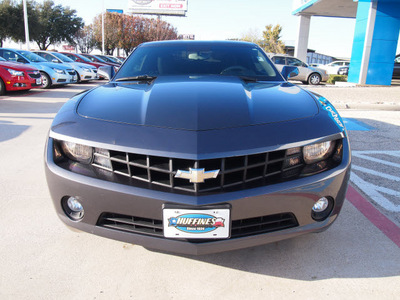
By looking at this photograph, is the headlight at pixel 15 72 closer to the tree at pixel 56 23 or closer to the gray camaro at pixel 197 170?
the gray camaro at pixel 197 170

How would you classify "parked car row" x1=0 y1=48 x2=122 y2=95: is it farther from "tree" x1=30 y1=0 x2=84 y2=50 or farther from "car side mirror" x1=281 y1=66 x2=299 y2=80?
"tree" x1=30 y1=0 x2=84 y2=50

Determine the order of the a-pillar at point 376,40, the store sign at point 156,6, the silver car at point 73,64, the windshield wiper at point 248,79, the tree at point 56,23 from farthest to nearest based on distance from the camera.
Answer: the store sign at point 156,6 < the tree at point 56,23 < the a-pillar at point 376,40 < the silver car at point 73,64 < the windshield wiper at point 248,79

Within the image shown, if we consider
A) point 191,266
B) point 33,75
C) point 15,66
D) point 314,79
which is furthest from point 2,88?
point 314,79

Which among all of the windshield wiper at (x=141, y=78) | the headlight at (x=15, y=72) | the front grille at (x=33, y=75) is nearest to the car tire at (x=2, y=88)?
the headlight at (x=15, y=72)

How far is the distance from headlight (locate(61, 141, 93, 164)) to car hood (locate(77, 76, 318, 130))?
0.19 meters

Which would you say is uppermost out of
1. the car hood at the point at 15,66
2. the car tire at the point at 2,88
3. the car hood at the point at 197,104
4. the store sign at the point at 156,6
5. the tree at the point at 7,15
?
the store sign at the point at 156,6

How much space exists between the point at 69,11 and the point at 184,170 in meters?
50.5

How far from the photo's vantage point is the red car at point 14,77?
340 inches

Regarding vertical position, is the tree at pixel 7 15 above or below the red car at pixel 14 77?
above

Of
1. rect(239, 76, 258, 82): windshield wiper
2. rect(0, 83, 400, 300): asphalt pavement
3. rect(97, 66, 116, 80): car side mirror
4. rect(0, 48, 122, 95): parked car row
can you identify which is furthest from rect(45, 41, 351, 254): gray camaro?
rect(0, 48, 122, 95): parked car row

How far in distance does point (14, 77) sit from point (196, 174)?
917 cm

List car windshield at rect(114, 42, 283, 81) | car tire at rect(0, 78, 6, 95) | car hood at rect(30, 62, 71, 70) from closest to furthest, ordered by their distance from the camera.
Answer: car windshield at rect(114, 42, 283, 81) < car tire at rect(0, 78, 6, 95) < car hood at rect(30, 62, 71, 70)

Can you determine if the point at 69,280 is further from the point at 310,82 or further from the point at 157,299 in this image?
the point at 310,82

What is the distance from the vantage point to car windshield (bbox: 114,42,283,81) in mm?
2779
